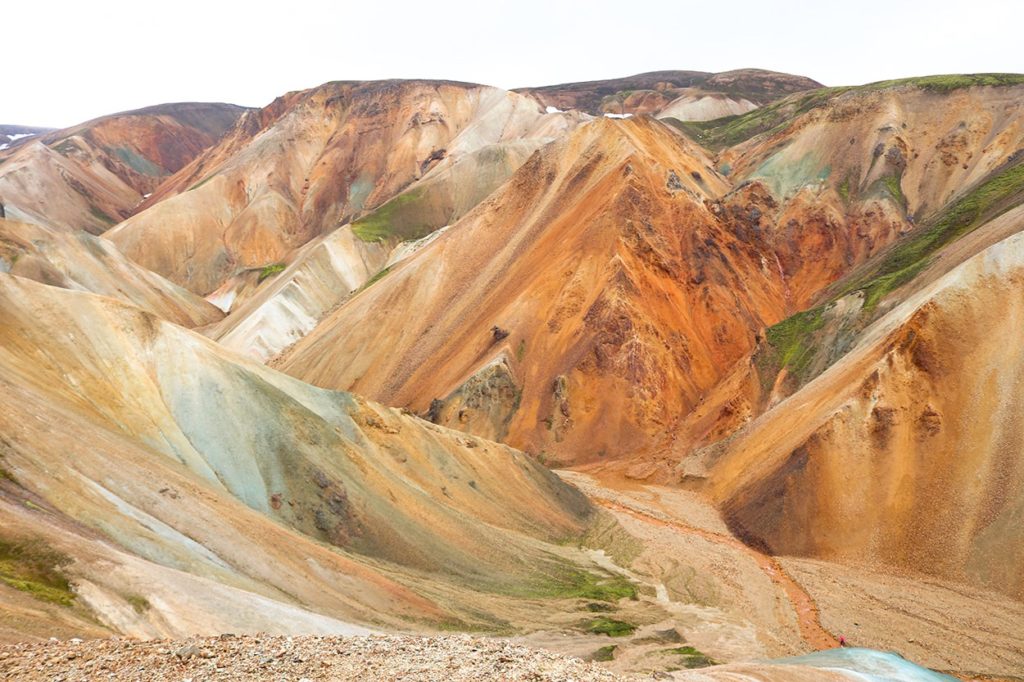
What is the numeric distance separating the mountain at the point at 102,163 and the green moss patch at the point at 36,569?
296 ft

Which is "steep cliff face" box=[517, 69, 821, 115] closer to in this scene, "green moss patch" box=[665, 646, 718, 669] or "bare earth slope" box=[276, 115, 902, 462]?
"bare earth slope" box=[276, 115, 902, 462]

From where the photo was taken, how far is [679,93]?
130m

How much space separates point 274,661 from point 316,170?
355 feet

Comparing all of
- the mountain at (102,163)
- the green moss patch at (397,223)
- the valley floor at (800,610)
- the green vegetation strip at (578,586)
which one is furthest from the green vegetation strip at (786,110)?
the mountain at (102,163)

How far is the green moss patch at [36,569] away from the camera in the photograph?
12828mm

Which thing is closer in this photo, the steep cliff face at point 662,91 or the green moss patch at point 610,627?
the green moss patch at point 610,627

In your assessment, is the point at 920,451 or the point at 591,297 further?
the point at 591,297

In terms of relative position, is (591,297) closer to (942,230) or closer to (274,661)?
(942,230)

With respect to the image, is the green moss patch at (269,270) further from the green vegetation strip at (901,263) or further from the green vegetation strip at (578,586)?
the green vegetation strip at (578,586)

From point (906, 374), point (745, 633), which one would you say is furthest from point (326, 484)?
point (906, 374)

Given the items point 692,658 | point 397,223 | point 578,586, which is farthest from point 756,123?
point 692,658

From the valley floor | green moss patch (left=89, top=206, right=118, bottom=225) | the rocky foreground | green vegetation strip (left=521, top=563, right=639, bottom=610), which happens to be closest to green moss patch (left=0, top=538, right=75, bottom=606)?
the rocky foreground

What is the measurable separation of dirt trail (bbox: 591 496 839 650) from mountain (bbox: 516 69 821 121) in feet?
292

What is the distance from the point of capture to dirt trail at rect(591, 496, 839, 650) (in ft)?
78.8
